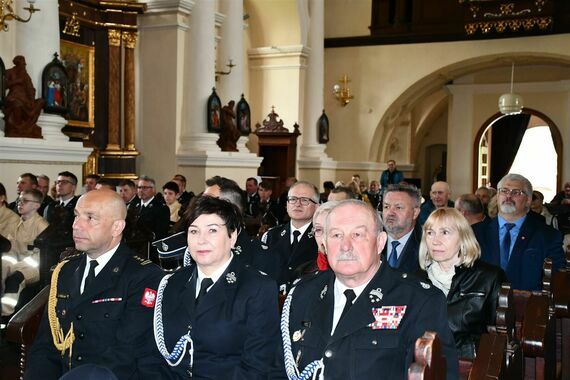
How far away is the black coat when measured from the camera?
11.5 ft

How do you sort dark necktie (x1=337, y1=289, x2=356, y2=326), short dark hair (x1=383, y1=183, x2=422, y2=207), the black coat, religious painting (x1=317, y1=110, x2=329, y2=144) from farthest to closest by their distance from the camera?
religious painting (x1=317, y1=110, x2=329, y2=144)
short dark hair (x1=383, y1=183, x2=422, y2=207)
the black coat
dark necktie (x1=337, y1=289, x2=356, y2=326)

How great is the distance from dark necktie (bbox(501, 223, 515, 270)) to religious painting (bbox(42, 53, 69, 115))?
271 inches

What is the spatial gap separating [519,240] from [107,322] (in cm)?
336

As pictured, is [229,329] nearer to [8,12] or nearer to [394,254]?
[394,254]

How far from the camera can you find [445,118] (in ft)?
82.2

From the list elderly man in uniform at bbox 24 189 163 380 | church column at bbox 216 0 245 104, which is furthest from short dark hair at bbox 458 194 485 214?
church column at bbox 216 0 245 104

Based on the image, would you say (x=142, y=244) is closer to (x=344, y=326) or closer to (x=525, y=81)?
(x=344, y=326)

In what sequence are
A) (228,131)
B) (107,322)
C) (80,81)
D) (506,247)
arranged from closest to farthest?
1. (107,322)
2. (506,247)
3. (80,81)
4. (228,131)

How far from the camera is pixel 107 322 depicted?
313 cm

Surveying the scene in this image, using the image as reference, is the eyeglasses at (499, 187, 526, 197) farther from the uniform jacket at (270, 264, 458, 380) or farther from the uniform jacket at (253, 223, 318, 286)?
the uniform jacket at (270, 264, 458, 380)

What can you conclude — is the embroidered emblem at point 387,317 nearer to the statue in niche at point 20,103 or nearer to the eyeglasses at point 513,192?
the eyeglasses at point 513,192

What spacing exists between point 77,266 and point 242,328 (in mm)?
957

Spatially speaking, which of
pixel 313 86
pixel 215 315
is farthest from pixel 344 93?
pixel 215 315

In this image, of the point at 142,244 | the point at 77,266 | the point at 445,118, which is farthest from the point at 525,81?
the point at 77,266
